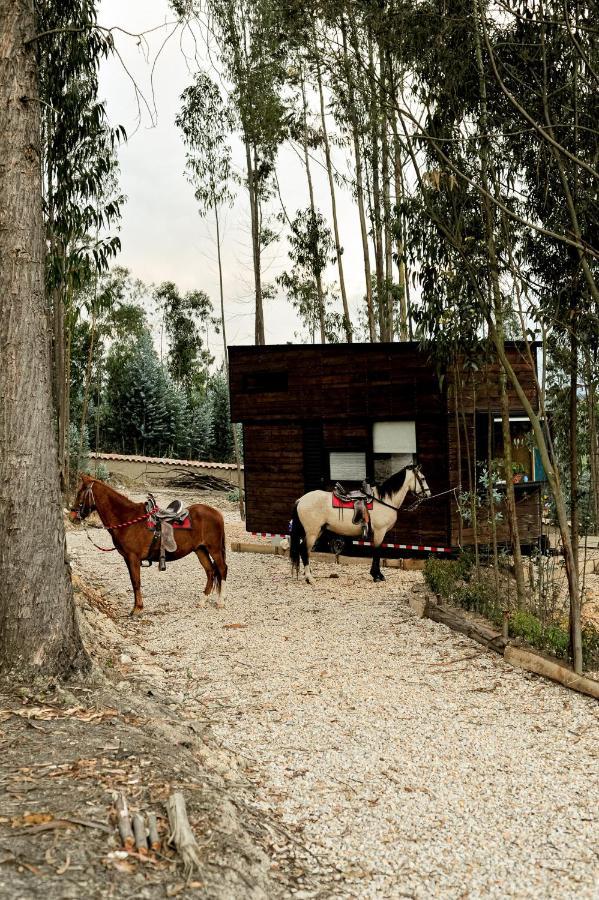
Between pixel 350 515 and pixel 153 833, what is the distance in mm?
8870

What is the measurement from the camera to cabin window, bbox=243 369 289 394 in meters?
14.4

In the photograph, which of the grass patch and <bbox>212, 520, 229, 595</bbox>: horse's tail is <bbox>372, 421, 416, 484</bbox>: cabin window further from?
<bbox>212, 520, 229, 595</bbox>: horse's tail

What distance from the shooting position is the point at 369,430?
537 inches

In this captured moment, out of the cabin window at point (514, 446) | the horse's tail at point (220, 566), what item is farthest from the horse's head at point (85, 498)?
the cabin window at point (514, 446)

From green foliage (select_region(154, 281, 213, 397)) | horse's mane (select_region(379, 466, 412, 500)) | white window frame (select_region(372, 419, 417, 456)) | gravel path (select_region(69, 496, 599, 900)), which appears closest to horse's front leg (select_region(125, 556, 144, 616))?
gravel path (select_region(69, 496, 599, 900))

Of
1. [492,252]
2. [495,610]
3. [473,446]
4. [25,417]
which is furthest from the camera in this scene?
[473,446]

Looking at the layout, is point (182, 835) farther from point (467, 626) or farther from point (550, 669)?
point (467, 626)

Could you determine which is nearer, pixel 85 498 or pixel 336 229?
pixel 85 498

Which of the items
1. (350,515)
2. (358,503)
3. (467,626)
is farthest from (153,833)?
(350,515)

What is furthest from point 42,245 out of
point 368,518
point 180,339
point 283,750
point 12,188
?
point 180,339

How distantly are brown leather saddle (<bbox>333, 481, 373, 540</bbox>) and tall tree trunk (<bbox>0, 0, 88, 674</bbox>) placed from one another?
674 cm

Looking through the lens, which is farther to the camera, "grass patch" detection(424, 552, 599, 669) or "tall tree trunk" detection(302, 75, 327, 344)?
"tall tree trunk" detection(302, 75, 327, 344)

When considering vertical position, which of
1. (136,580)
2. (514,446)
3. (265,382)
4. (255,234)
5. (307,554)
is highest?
(255,234)

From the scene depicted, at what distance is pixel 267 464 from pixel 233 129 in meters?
15.3
